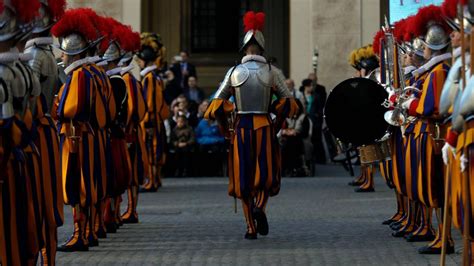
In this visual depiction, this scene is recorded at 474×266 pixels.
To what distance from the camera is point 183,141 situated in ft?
83.8

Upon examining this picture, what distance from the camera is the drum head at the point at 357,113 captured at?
48.8ft

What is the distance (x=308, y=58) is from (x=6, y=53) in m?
21.8

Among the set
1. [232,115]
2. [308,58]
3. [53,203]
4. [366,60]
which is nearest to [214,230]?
[232,115]

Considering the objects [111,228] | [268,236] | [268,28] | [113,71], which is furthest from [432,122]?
[268,28]

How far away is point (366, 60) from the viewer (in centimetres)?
2108

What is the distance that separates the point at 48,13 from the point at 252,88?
131 inches

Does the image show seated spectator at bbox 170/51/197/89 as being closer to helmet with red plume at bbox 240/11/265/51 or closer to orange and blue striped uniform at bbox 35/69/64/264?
helmet with red plume at bbox 240/11/265/51

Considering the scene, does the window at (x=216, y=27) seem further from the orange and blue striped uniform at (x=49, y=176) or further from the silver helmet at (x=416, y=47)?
the orange and blue striped uniform at (x=49, y=176)

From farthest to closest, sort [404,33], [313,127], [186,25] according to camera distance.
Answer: [186,25], [313,127], [404,33]

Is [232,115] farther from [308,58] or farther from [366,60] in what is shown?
[308,58]

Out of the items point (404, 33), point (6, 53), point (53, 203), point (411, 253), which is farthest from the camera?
point (404, 33)

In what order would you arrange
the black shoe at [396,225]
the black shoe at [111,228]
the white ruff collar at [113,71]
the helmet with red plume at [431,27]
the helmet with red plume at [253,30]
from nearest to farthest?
the helmet with red plume at [431,27] → the helmet with red plume at [253,30] → the black shoe at [396,225] → the black shoe at [111,228] → the white ruff collar at [113,71]

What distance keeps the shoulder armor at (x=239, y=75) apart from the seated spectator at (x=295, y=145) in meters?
10.3

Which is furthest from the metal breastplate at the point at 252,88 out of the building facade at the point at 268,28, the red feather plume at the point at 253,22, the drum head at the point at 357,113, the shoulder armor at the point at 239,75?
the building facade at the point at 268,28
